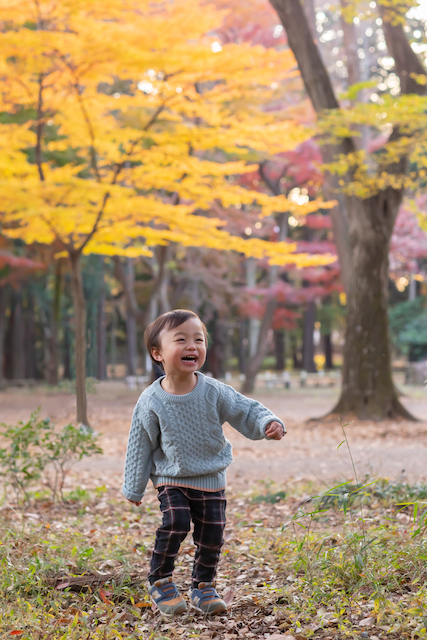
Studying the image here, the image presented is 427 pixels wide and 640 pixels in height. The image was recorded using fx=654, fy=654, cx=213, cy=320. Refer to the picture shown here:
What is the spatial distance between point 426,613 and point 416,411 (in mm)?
11958

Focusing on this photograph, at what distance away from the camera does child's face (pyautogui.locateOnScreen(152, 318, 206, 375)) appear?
107 inches

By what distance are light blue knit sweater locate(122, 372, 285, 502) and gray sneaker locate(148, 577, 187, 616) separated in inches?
13.9

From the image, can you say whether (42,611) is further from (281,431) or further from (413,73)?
(413,73)

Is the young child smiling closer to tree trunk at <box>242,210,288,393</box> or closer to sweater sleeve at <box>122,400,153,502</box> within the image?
sweater sleeve at <box>122,400,153,502</box>

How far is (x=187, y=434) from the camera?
2732mm

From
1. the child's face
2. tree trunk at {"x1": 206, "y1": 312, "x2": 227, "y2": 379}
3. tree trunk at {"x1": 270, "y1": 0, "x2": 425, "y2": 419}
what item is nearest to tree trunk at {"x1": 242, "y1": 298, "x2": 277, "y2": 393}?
tree trunk at {"x1": 206, "y1": 312, "x2": 227, "y2": 379}

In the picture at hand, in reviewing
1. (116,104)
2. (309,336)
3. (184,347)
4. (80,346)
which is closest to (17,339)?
(309,336)

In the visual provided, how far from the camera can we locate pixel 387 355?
10.7 m

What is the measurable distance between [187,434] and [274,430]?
0.37m

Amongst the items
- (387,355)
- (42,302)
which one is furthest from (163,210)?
(42,302)

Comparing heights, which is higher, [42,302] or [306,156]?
[306,156]

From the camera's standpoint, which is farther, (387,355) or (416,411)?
(416,411)

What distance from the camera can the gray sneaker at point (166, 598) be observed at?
262cm

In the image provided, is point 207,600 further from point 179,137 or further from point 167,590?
point 179,137
